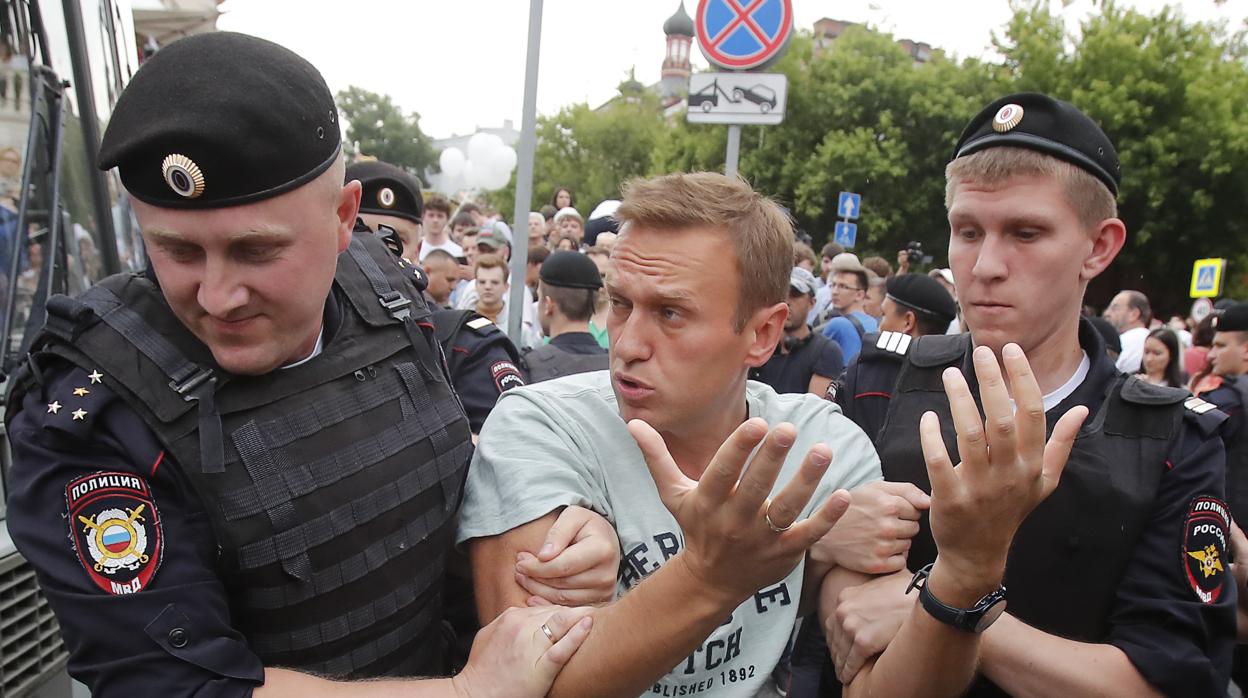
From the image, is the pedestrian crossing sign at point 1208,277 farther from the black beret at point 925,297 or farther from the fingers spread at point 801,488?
the fingers spread at point 801,488

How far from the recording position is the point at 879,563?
1.74 metres

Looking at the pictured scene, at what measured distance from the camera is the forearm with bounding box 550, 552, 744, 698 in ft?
4.51

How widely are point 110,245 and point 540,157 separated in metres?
40.4

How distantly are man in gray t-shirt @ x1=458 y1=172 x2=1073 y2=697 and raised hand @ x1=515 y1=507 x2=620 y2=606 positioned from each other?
0.4 inches

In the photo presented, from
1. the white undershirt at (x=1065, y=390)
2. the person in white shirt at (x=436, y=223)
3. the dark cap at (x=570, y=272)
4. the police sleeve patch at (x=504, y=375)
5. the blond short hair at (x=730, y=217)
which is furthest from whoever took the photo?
the person in white shirt at (x=436, y=223)

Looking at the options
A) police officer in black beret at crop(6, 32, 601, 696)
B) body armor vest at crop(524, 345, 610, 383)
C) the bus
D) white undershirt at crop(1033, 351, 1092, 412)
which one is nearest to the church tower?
body armor vest at crop(524, 345, 610, 383)

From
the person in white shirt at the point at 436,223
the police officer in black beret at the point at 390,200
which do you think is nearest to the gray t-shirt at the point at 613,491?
the police officer in black beret at the point at 390,200

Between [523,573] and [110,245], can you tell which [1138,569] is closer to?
[523,573]

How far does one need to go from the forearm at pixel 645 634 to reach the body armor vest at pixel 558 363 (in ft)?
9.14

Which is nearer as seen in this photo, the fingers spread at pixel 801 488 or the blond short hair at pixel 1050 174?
the fingers spread at pixel 801 488

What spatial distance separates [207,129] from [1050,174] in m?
1.85

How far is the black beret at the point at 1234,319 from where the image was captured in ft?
17.0

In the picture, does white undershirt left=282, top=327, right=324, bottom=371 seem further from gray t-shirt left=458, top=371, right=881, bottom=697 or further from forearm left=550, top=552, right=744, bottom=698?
forearm left=550, top=552, right=744, bottom=698

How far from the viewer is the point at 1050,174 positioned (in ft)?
6.39
